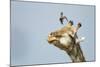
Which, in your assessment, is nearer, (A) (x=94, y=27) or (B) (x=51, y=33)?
(B) (x=51, y=33)

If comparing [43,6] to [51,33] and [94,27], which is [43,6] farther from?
[94,27]

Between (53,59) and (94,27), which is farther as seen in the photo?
(94,27)

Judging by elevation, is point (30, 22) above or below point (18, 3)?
below

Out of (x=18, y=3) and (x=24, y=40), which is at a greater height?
(x=18, y=3)

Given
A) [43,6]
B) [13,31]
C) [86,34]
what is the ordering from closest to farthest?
[13,31] → [43,6] → [86,34]

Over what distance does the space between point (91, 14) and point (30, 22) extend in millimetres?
766

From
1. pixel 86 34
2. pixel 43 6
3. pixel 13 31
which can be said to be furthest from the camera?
pixel 86 34

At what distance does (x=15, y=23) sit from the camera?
205 cm

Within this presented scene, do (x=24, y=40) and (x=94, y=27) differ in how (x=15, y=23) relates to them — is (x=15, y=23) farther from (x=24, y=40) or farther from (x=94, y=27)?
(x=94, y=27)

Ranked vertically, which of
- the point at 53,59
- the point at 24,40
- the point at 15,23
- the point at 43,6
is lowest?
the point at 53,59
